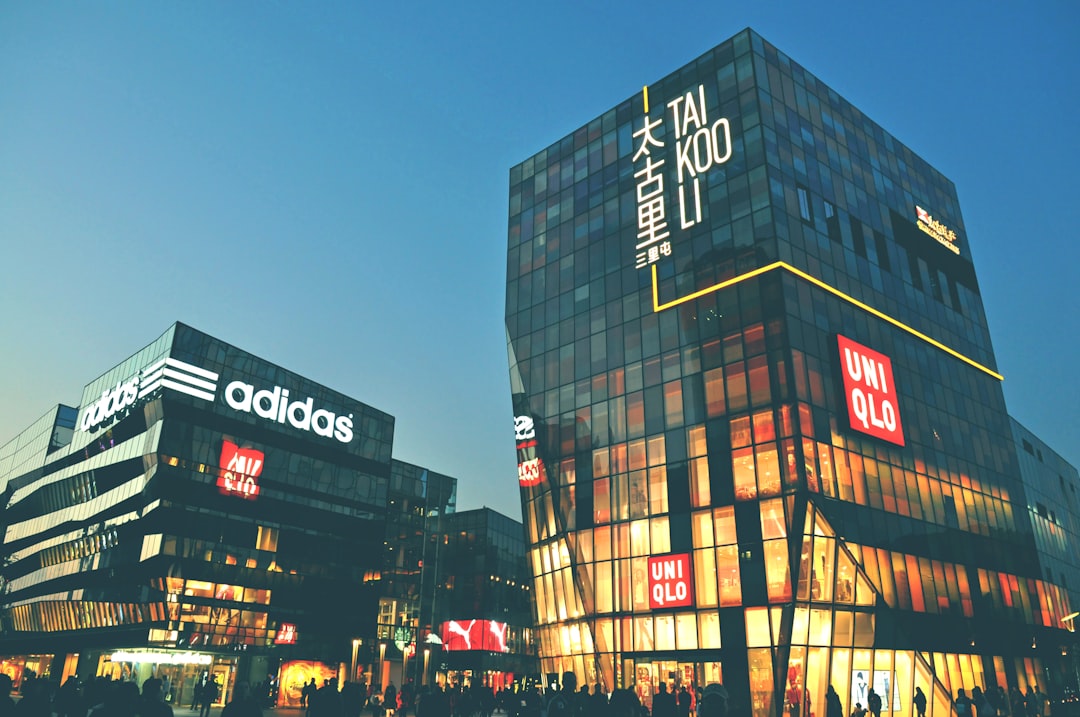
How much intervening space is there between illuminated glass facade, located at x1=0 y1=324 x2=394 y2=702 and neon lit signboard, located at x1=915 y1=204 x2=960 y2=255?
55.0 metres

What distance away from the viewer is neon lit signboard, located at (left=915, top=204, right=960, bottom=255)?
58969 millimetres

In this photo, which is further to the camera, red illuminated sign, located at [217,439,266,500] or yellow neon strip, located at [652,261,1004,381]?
red illuminated sign, located at [217,439,266,500]

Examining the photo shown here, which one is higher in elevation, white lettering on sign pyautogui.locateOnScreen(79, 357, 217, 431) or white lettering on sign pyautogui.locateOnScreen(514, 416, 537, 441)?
white lettering on sign pyautogui.locateOnScreen(79, 357, 217, 431)

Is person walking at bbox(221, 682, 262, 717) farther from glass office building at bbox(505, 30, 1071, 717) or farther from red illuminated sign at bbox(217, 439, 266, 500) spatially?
red illuminated sign at bbox(217, 439, 266, 500)

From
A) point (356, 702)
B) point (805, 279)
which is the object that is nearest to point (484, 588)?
point (805, 279)

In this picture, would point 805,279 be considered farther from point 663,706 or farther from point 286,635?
point 286,635

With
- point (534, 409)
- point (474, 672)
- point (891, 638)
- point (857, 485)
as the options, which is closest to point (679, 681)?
point (891, 638)

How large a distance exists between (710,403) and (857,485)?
917 centimetres

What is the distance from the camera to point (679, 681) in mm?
40812

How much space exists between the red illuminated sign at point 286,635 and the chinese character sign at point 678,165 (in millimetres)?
43875

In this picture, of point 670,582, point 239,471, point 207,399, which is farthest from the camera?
point 239,471

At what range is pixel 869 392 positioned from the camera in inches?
1784

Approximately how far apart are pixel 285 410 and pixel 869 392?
2024 inches

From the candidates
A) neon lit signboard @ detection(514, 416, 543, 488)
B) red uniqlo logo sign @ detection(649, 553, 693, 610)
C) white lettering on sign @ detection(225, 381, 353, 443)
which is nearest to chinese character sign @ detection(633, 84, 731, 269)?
neon lit signboard @ detection(514, 416, 543, 488)
